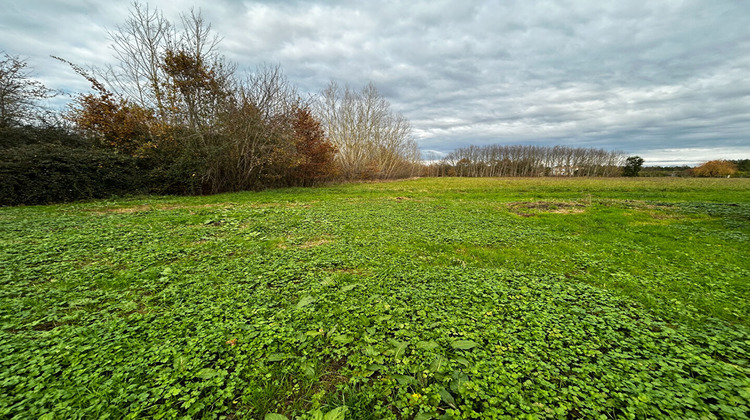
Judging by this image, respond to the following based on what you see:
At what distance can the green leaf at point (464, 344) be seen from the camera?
2299 millimetres

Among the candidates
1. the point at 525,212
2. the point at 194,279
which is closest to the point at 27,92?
the point at 194,279

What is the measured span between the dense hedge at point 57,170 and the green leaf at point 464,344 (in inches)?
609

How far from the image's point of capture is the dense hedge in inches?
374

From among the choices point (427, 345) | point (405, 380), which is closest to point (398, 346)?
point (427, 345)

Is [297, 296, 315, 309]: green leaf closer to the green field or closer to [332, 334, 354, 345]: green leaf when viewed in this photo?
the green field

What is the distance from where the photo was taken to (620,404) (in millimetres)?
1774

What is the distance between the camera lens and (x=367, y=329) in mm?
2602

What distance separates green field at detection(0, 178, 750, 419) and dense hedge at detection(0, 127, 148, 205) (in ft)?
22.1

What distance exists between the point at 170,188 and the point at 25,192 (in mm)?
4714

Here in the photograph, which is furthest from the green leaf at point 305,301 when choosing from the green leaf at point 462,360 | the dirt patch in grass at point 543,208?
the dirt patch in grass at point 543,208

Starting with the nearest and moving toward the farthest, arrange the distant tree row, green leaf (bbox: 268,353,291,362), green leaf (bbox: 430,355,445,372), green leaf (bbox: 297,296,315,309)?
1. green leaf (bbox: 430,355,445,372)
2. green leaf (bbox: 268,353,291,362)
3. green leaf (bbox: 297,296,315,309)
4. the distant tree row

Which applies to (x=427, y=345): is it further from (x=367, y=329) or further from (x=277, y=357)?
(x=277, y=357)

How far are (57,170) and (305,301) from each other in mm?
13921

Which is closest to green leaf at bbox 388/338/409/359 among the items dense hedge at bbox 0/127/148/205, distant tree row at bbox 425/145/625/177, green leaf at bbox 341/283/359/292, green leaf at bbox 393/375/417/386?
green leaf at bbox 393/375/417/386
